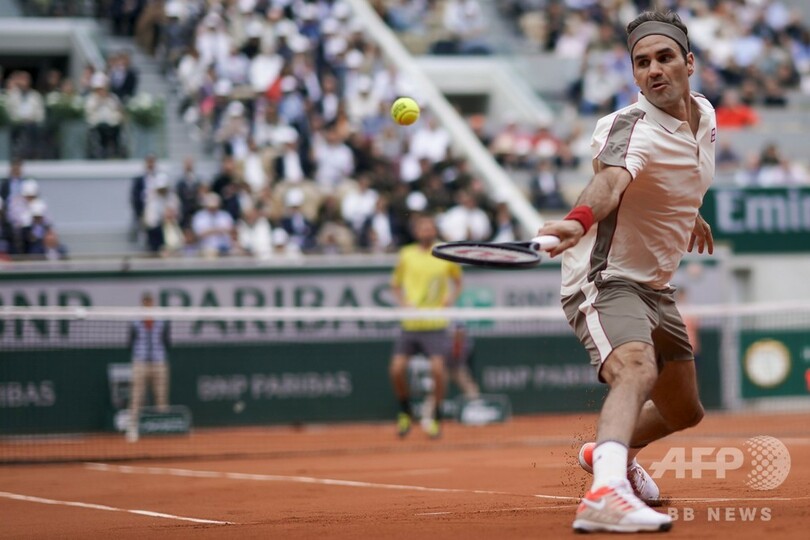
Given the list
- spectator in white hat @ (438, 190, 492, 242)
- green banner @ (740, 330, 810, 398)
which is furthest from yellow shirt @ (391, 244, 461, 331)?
green banner @ (740, 330, 810, 398)

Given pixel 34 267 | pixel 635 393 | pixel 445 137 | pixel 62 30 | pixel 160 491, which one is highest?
pixel 62 30

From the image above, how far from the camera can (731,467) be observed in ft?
36.1

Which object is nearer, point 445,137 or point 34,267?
point 34,267

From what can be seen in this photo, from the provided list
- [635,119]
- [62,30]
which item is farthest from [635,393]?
[62,30]

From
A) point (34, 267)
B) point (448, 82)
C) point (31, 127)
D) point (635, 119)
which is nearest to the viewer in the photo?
point (635, 119)

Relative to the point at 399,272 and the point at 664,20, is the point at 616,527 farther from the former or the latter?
the point at 399,272

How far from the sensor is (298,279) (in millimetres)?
19547

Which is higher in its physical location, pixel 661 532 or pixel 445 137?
pixel 445 137

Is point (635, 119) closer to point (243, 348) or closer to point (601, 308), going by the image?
point (601, 308)

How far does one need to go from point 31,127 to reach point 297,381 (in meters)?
5.97

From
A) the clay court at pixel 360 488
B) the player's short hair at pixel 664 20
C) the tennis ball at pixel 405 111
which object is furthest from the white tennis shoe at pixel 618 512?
the tennis ball at pixel 405 111

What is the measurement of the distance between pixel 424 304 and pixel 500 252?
11.0m

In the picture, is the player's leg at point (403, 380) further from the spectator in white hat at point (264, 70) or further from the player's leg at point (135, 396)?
the spectator in white hat at point (264, 70)

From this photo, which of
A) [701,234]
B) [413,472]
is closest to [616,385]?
[701,234]
